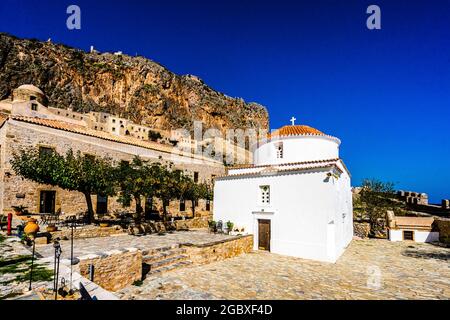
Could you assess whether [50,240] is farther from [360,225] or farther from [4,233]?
[360,225]

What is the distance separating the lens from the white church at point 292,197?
44.2ft

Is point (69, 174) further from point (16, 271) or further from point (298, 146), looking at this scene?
point (298, 146)

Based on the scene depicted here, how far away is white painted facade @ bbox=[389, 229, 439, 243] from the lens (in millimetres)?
20609

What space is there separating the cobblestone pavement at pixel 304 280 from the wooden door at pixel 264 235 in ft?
3.50

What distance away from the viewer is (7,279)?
601 centimetres

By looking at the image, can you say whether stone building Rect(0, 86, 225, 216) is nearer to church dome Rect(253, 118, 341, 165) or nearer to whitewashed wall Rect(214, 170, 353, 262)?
whitewashed wall Rect(214, 170, 353, 262)

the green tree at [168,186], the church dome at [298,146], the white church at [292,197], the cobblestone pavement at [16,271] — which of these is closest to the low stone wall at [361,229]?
the white church at [292,197]

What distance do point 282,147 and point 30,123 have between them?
19.9 meters

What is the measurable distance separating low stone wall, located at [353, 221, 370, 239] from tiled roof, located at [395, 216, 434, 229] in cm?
311

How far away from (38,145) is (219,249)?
16.6 metres

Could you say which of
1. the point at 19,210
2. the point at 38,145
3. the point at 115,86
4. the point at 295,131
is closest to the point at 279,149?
the point at 295,131

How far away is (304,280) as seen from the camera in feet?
32.9

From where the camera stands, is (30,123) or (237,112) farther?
(237,112)
